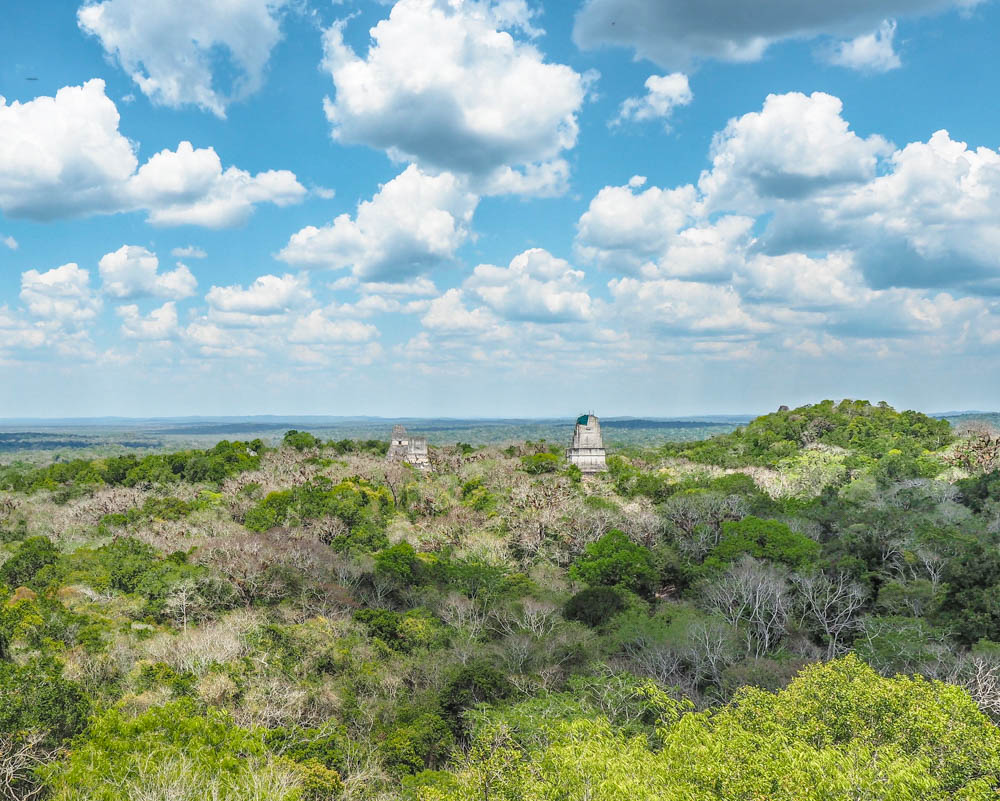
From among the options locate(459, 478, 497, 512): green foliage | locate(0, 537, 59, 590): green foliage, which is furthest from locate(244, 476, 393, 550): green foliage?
locate(0, 537, 59, 590): green foliage

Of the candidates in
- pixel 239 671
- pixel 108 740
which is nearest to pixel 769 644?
pixel 239 671

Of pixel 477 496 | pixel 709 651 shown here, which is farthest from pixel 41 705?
pixel 477 496

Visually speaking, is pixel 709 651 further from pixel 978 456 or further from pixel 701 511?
pixel 978 456

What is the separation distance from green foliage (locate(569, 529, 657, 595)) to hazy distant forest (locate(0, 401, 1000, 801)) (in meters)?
0.11

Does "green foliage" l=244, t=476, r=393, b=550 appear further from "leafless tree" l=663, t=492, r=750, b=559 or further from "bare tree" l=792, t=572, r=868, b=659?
"bare tree" l=792, t=572, r=868, b=659

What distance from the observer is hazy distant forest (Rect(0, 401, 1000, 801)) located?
14.1m

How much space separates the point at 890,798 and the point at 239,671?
59.9 feet

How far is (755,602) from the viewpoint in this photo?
1130 inches

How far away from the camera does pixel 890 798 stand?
1112 centimetres

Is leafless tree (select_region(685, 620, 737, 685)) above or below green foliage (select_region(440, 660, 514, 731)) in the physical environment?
above

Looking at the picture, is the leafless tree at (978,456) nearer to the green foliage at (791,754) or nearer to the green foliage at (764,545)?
the green foliage at (764,545)

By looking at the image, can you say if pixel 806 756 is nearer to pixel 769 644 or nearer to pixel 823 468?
pixel 769 644

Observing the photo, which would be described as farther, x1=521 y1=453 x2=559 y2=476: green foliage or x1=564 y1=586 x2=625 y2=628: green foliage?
x1=521 y1=453 x2=559 y2=476: green foliage

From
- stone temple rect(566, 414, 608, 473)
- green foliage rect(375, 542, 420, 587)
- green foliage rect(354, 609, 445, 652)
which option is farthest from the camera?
stone temple rect(566, 414, 608, 473)
